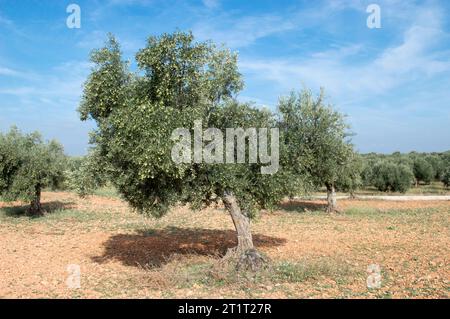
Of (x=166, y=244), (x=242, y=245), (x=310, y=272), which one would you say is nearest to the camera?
(x=310, y=272)

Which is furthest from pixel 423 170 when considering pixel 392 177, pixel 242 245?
pixel 242 245

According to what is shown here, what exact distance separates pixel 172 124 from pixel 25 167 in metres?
20.7

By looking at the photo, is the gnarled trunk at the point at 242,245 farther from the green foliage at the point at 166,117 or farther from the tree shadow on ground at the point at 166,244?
the tree shadow on ground at the point at 166,244

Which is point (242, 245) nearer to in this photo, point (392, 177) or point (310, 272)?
point (310, 272)

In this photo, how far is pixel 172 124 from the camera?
36.0 feet

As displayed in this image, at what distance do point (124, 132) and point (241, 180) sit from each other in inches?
160

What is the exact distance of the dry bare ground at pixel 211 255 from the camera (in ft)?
37.4

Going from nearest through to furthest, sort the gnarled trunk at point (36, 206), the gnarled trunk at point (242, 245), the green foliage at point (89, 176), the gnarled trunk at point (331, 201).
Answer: the gnarled trunk at point (242, 245) → the green foliage at point (89, 176) → the gnarled trunk at point (36, 206) → the gnarled trunk at point (331, 201)

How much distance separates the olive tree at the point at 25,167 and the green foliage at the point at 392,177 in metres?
44.1

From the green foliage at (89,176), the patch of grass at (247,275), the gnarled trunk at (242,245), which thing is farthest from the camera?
the green foliage at (89,176)

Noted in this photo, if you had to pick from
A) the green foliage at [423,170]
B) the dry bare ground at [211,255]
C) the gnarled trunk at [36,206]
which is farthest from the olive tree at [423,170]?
the gnarled trunk at [36,206]

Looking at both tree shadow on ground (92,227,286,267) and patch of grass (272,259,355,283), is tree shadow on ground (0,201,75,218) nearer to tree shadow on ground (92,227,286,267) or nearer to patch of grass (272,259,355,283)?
tree shadow on ground (92,227,286,267)

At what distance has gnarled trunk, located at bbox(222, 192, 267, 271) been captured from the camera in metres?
12.8

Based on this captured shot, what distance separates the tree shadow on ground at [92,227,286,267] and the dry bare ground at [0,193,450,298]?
0.16 feet
